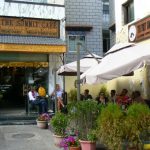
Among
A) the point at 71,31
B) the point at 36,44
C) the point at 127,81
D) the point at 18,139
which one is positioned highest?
the point at 71,31

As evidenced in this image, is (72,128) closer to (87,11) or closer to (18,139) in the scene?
(18,139)

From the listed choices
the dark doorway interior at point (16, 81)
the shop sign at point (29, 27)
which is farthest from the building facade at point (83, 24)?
the shop sign at point (29, 27)

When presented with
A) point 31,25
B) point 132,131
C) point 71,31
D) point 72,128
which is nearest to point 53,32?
point 31,25

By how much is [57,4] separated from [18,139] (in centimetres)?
959

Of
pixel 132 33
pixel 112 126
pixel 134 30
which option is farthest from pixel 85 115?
pixel 132 33

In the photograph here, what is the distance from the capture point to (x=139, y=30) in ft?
50.4

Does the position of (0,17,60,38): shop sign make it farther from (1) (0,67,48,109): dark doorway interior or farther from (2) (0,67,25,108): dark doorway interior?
(2) (0,67,25,108): dark doorway interior

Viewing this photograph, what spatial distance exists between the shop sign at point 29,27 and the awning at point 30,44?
0.95 feet

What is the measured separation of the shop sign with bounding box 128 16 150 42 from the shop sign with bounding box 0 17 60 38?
5.34 metres

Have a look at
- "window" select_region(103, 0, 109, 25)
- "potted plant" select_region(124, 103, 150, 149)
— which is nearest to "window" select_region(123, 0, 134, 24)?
"potted plant" select_region(124, 103, 150, 149)

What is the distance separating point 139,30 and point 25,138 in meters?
5.75

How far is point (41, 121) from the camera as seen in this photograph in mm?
16047

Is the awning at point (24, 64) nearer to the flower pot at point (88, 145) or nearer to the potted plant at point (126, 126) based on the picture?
the flower pot at point (88, 145)

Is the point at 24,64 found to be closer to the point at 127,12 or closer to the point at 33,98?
the point at 33,98
